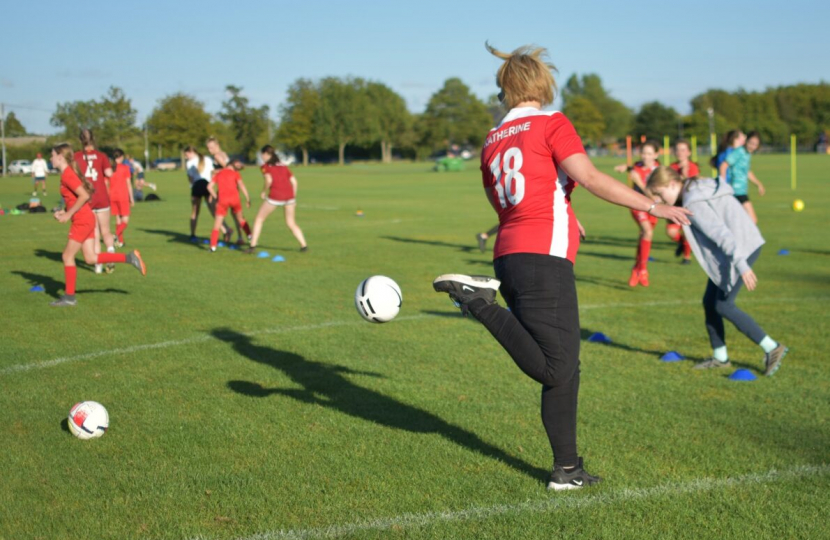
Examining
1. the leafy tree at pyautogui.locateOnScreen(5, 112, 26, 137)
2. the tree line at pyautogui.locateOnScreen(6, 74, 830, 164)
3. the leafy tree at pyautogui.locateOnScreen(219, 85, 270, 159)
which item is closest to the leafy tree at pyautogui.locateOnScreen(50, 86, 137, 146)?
the tree line at pyautogui.locateOnScreen(6, 74, 830, 164)

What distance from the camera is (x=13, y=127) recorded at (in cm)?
13900

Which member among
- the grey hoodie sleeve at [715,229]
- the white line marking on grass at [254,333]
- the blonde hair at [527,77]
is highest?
the blonde hair at [527,77]

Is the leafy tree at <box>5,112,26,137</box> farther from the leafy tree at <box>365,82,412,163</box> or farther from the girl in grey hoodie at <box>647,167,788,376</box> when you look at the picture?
the girl in grey hoodie at <box>647,167,788,376</box>

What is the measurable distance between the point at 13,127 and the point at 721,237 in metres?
151

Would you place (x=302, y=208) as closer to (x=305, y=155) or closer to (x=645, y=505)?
(x=645, y=505)

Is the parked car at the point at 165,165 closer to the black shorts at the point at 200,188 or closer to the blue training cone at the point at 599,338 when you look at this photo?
the black shorts at the point at 200,188

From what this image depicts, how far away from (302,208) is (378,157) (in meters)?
105

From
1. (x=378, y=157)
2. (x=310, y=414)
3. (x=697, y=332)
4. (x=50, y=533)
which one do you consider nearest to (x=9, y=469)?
(x=50, y=533)

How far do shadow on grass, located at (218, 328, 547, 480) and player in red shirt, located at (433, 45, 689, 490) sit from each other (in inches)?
34.4

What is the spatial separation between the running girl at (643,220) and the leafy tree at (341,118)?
359 feet

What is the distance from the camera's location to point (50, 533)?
4004mm

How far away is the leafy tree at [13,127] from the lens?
137375 millimetres

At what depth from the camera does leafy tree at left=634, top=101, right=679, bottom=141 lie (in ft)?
443

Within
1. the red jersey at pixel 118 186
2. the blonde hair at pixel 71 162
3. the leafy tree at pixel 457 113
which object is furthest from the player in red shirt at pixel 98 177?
the leafy tree at pixel 457 113
